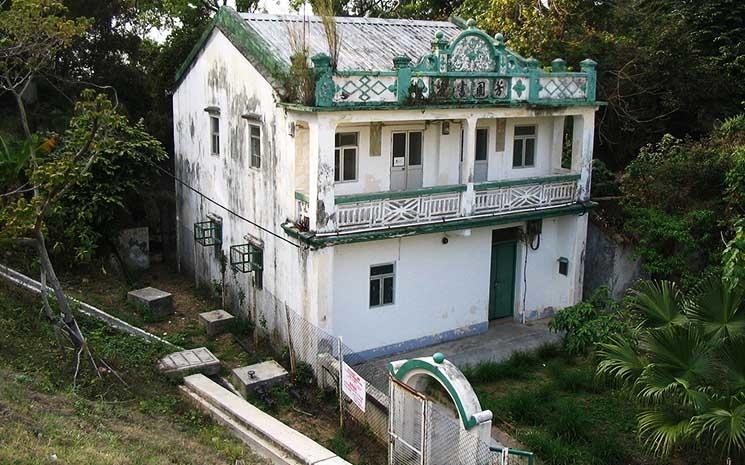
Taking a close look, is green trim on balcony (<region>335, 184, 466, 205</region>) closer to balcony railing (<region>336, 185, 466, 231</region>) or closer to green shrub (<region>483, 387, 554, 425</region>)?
balcony railing (<region>336, 185, 466, 231</region>)

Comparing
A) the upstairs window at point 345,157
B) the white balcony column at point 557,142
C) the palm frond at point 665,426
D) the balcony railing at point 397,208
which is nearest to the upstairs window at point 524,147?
the white balcony column at point 557,142

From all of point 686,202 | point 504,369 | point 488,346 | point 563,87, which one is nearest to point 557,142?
point 563,87

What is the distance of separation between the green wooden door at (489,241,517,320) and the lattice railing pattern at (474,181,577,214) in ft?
4.55

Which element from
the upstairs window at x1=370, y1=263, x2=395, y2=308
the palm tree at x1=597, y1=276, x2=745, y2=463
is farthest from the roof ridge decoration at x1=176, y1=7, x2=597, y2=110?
the palm tree at x1=597, y1=276, x2=745, y2=463

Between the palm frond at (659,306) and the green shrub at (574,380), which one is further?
the green shrub at (574,380)

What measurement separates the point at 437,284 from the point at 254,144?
4.83 meters

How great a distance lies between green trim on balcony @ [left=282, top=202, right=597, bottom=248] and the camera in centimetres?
1352

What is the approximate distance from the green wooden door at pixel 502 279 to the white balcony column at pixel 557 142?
218 centimetres

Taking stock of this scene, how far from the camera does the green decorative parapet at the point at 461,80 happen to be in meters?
13.2

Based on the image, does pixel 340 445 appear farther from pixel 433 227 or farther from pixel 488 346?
pixel 488 346

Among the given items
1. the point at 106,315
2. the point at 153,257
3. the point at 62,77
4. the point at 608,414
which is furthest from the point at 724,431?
the point at 62,77

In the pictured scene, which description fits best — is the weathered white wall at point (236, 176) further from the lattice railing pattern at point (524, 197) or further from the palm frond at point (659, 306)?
the palm frond at point (659, 306)

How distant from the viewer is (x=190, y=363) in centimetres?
1331

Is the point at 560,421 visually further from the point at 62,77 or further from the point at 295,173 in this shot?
the point at 62,77
